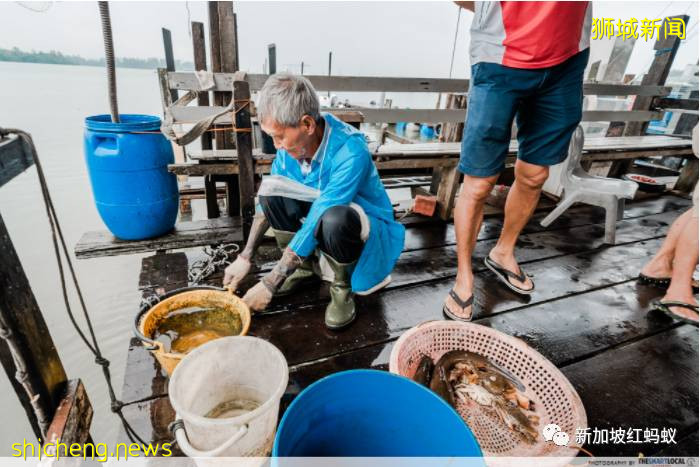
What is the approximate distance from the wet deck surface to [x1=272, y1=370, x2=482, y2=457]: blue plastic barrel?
1.55 ft

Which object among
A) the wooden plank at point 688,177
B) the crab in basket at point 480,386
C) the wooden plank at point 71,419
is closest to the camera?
the wooden plank at point 71,419

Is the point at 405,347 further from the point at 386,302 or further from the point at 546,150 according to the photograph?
the point at 546,150

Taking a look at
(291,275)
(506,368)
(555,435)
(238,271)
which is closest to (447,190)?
(291,275)

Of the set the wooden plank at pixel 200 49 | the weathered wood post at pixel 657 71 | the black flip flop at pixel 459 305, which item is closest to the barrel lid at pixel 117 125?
the black flip flop at pixel 459 305

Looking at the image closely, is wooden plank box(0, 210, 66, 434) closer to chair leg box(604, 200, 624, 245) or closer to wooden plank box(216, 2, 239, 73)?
wooden plank box(216, 2, 239, 73)

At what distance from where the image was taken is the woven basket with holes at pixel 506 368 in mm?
1182

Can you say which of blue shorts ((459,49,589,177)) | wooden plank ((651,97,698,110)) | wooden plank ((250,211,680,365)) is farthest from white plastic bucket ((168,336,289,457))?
wooden plank ((651,97,698,110))

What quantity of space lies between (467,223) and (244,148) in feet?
5.03

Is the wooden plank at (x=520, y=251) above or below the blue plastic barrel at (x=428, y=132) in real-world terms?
above

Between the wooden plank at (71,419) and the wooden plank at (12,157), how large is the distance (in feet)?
2.49

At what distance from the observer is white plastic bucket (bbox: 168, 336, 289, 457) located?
2.95ft

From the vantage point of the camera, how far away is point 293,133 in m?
1.44

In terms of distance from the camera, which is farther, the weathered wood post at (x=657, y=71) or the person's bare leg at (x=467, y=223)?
the weathered wood post at (x=657, y=71)

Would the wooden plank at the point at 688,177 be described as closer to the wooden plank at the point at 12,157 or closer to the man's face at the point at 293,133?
the man's face at the point at 293,133
